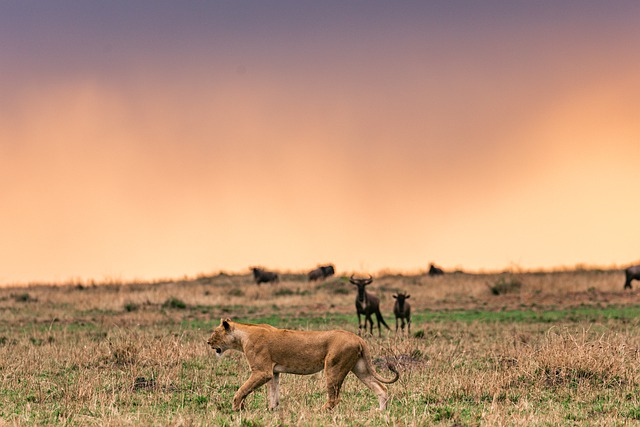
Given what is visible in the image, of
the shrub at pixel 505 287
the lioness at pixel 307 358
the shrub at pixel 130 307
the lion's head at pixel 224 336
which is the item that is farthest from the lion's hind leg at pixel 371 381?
the shrub at pixel 505 287

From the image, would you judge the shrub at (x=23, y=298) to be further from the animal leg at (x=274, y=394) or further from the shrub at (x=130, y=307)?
the animal leg at (x=274, y=394)

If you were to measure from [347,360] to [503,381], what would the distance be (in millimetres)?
3489

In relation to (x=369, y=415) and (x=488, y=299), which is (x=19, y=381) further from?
(x=488, y=299)

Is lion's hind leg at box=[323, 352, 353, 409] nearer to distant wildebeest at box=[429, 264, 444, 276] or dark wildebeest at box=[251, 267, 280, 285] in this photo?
dark wildebeest at box=[251, 267, 280, 285]

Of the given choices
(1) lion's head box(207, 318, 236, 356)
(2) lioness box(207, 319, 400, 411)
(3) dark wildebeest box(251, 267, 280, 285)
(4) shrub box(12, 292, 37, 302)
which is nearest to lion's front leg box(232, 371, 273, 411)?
(2) lioness box(207, 319, 400, 411)

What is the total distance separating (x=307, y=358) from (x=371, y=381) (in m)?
0.95

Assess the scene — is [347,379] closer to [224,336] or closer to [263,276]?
[224,336]

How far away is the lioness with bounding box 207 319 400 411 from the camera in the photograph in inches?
408

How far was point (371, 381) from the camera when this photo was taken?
34.8ft

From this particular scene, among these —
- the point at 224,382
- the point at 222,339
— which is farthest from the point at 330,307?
the point at 222,339

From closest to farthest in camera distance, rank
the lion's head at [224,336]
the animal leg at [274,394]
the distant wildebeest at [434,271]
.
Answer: the animal leg at [274,394], the lion's head at [224,336], the distant wildebeest at [434,271]

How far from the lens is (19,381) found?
543 inches

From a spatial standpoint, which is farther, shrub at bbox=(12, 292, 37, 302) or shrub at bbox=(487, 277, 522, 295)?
shrub at bbox=(487, 277, 522, 295)

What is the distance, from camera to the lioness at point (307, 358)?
408 inches
